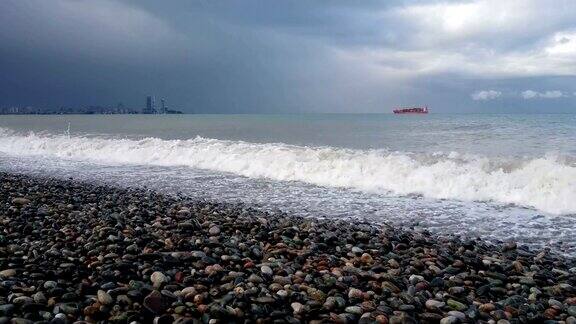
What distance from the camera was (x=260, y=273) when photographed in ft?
18.2

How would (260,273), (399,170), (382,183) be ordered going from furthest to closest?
(399,170)
(382,183)
(260,273)

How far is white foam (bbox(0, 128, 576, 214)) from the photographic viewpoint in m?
12.0

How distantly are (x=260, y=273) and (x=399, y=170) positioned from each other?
10.2m

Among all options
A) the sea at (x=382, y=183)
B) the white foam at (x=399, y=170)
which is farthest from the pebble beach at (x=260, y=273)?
the white foam at (x=399, y=170)

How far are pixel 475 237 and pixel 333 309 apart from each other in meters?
4.49

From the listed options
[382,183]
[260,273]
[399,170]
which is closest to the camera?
[260,273]

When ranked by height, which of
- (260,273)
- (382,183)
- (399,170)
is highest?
(399,170)

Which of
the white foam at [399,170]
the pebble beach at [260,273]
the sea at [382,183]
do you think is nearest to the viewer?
the pebble beach at [260,273]

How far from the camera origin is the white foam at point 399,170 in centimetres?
1196

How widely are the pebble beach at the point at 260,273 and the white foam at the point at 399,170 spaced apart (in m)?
4.75

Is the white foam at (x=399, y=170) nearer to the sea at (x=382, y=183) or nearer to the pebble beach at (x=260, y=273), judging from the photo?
the sea at (x=382, y=183)

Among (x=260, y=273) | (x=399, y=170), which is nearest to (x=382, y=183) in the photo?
(x=399, y=170)

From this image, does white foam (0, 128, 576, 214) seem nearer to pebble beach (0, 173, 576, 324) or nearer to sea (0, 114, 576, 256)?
sea (0, 114, 576, 256)

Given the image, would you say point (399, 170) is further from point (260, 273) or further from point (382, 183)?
point (260, 273)
